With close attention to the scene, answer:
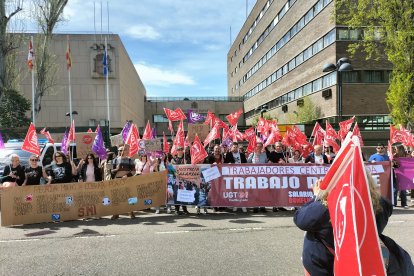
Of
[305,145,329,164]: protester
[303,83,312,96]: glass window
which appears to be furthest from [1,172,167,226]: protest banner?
[303,83,312,96]: glass window

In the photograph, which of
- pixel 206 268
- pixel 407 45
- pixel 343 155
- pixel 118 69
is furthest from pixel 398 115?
pixel 118 69

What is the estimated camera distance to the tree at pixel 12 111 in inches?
1159

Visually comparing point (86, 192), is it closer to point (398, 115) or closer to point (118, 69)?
point (398, 115)

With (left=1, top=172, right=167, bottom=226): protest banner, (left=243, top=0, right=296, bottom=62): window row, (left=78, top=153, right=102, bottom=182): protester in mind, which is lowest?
(left=1, top=172, right=167, bottom=226): protest banner

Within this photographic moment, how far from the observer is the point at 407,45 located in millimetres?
21531

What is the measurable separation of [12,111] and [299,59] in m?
28.4

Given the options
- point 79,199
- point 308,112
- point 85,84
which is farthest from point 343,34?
point 79,199

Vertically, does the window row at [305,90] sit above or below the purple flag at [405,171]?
above

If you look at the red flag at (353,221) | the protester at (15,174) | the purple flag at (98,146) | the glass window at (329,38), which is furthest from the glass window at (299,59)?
the red flag at (353,221)

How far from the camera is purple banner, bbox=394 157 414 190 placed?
11102 millimetres

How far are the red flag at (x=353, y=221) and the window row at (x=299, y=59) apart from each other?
33130 mm

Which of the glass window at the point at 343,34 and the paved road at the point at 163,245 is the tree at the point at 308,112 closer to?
the glass window at the point at 343,34

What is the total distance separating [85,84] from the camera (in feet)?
153

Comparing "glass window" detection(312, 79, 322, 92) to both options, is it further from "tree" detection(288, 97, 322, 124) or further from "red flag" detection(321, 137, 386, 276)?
"red flag" detection(321, 137, 386, 276)
